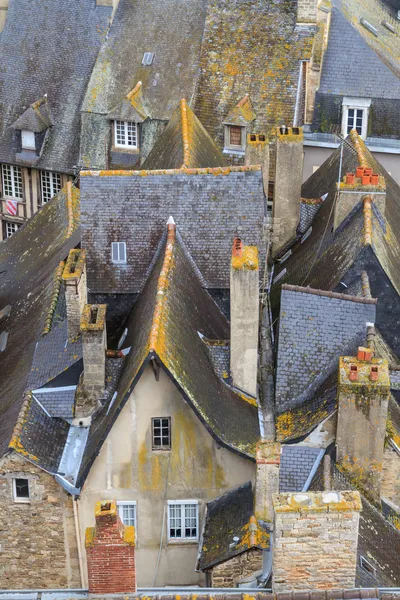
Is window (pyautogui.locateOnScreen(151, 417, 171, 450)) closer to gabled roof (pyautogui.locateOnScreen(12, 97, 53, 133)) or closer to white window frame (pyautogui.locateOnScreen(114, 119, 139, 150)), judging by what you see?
white window frame (pyautogui.locateOnScreen(114, 119, 139, 150))

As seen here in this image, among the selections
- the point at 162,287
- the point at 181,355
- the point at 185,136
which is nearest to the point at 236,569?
the point at 181,355

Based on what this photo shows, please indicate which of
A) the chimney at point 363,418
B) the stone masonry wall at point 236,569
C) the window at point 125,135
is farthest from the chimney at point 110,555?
the window at point 125,135

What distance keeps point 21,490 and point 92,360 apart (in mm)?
3904

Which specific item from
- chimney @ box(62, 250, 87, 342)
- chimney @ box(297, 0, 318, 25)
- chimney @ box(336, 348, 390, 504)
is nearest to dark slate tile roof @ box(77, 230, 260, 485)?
chimney @ box(62, 250, 87, 342)

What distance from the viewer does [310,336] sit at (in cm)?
3025

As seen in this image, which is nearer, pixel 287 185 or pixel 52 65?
pixel 287 185

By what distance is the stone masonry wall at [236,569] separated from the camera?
83.1ft

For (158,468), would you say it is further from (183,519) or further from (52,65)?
(52,65)

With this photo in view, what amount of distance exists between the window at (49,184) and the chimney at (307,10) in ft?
44.6

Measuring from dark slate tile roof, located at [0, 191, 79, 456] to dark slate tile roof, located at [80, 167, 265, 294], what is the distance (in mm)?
2531

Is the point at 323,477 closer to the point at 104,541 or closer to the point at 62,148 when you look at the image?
the point at 104,541

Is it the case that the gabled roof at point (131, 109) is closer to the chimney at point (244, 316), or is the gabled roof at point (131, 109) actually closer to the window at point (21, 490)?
the chimney at point (244, 316)

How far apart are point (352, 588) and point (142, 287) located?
1647 cm

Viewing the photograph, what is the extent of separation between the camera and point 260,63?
48.6 metres
